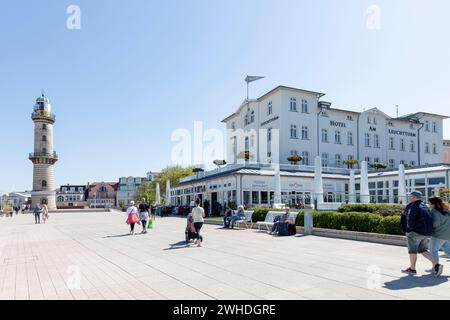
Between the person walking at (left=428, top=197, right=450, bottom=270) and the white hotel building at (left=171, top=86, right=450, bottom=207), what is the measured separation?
1958 centimetres

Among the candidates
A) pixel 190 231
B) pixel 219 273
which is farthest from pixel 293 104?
pixel 219 273

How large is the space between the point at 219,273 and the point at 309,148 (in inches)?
1456

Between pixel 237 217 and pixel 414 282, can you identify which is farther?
pixel 237 217

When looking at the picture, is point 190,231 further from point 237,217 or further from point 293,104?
point 293,104

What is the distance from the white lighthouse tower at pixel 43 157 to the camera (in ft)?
207

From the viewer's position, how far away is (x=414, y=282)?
6.70 metres

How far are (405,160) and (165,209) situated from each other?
33.1 meters

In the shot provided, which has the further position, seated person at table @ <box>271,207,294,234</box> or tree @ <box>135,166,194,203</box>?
tree @ <box>135,166,194,203</box>

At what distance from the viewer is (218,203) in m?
31.5

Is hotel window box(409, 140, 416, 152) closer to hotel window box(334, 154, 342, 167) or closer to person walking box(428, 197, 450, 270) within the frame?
hotel window box(334, 154, 342, 167)

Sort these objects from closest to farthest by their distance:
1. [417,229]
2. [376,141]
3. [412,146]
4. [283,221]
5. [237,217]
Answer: [417,229], [283,221], [237,217], [376,141], [412,146]

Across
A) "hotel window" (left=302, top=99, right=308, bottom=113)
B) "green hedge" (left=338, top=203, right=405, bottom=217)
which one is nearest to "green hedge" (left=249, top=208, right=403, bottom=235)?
"green hedge" (left=338, top=203, right=405, bottom=217)

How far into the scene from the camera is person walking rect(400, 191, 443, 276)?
7215 millimetres
